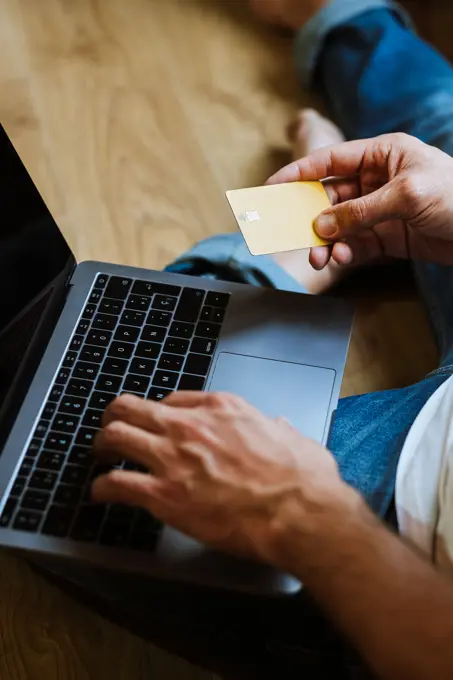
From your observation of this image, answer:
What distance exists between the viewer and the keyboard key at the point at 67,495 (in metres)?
0.65

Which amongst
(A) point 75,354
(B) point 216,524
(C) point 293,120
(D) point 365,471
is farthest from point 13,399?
(C) point 293,120

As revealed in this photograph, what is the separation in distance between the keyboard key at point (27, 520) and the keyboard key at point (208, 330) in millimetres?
246

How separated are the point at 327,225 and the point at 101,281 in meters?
0.25

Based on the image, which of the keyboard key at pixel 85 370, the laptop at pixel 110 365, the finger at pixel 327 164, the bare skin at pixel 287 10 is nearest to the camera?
the laptop at pixel 110 365

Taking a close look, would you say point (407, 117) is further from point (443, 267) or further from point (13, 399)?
point (13, 399)

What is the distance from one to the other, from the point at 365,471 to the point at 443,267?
1.02 feet

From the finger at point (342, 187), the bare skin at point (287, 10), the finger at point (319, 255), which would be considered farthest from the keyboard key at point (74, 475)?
the bare skin at point (287, 10)

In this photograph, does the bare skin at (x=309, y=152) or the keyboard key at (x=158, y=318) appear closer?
the keyboard key at (x=158, y=318)

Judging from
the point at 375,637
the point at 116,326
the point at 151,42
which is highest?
the point at 151,42

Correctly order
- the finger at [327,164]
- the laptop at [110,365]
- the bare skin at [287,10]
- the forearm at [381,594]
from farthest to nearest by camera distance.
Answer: the bare skin at [287,10], the finger at [327,164], the laptop at [110,365], the forearm at [381,594]

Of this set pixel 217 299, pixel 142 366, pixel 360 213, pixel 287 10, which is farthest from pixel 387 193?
pixel 287 10

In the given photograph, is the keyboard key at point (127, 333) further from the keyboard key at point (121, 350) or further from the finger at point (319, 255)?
the finger at point (319, 255)

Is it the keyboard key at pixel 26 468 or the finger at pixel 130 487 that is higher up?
the keyboard key at pixel 26 468

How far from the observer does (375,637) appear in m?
0.53
